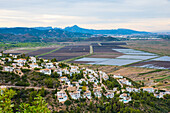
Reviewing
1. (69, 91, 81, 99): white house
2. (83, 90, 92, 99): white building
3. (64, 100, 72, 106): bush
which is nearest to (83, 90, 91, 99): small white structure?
(83, 90, 92, 99): white building

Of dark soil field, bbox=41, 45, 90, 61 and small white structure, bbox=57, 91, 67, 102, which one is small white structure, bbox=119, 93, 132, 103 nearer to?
small white structure, bbox=57, 91, 67, 102

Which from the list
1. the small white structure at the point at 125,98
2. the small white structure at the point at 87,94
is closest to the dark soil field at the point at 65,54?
the small white structure at the point at 87,94

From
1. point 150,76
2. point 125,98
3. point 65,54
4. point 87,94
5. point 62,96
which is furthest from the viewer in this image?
point 65,54

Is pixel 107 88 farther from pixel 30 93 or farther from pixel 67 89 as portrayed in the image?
pixel 30 93

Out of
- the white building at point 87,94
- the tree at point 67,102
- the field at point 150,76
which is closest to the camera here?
the tree at point 67,102

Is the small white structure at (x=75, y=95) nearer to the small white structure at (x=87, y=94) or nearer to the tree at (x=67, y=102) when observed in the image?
the small white structure at (x=87, y=94)

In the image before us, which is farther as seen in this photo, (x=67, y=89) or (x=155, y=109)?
(x=67, y=89)

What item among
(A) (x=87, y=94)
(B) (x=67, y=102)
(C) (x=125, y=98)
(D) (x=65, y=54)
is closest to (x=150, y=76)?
(C) (x=125, y=98)

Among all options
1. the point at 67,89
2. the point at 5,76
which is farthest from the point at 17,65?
the point at 67,89

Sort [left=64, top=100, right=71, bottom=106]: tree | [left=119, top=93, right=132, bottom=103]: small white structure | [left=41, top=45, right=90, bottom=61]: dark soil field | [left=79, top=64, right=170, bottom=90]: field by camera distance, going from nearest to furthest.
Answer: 1. [left=64, top=100, right=71, bottom=106]: tree
2. [left=119, top=93, right=132, bottom=103]: small white structure
3. [left=79, top=64, right=170, bottom=90]: field
4. [left=41, top=45, right=90, bottom=61]: dark soil field

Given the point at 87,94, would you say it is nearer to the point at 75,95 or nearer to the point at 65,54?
the point at 75,95

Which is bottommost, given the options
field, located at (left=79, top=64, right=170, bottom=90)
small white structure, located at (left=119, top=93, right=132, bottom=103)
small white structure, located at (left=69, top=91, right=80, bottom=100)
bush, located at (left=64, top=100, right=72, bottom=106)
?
field, located at (left=79, top=64, right=170, bottom=90)
